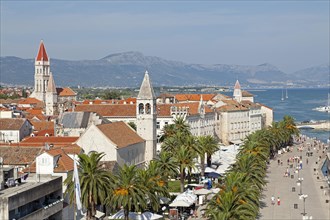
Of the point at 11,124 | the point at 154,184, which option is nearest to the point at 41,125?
the point at 11,124

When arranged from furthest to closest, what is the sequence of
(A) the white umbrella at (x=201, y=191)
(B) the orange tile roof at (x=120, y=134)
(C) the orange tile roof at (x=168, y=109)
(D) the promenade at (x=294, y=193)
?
1. (C) the orange tile roof at (x=168, y=109)
2. (B) the orange tile roof at (x=120, y=134)
3. (A) the white umbrella at (x=201, y=191)
4. (D) the promenade at (x=294, y=193)

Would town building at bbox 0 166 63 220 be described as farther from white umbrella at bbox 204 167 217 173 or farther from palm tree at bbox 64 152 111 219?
white umbrella at bbox 204 167 217 173

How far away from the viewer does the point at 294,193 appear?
250 feet

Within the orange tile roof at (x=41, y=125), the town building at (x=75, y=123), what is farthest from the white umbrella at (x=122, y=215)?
the orange tile roof at (x=41, y=125)

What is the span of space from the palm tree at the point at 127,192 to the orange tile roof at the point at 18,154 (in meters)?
14.8

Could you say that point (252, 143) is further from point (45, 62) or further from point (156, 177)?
point (45, 62)

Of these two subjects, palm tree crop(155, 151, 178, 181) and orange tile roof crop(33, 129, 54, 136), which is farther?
orange tile roof crop(33, 129, 54, 136)

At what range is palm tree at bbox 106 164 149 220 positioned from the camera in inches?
1944

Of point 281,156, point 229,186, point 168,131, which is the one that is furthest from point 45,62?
point 229,186

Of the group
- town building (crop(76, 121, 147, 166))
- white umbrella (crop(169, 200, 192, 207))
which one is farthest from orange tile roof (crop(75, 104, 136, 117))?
white umbrella (crop(169, 200, 192, 207))

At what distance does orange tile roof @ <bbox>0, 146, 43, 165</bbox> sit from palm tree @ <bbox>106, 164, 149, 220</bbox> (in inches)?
584

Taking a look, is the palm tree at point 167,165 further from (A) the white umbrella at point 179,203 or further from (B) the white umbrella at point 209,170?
(B) the white umbrella at point 209,170

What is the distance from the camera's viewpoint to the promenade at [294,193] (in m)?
62.9

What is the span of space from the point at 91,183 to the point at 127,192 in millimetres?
3042
